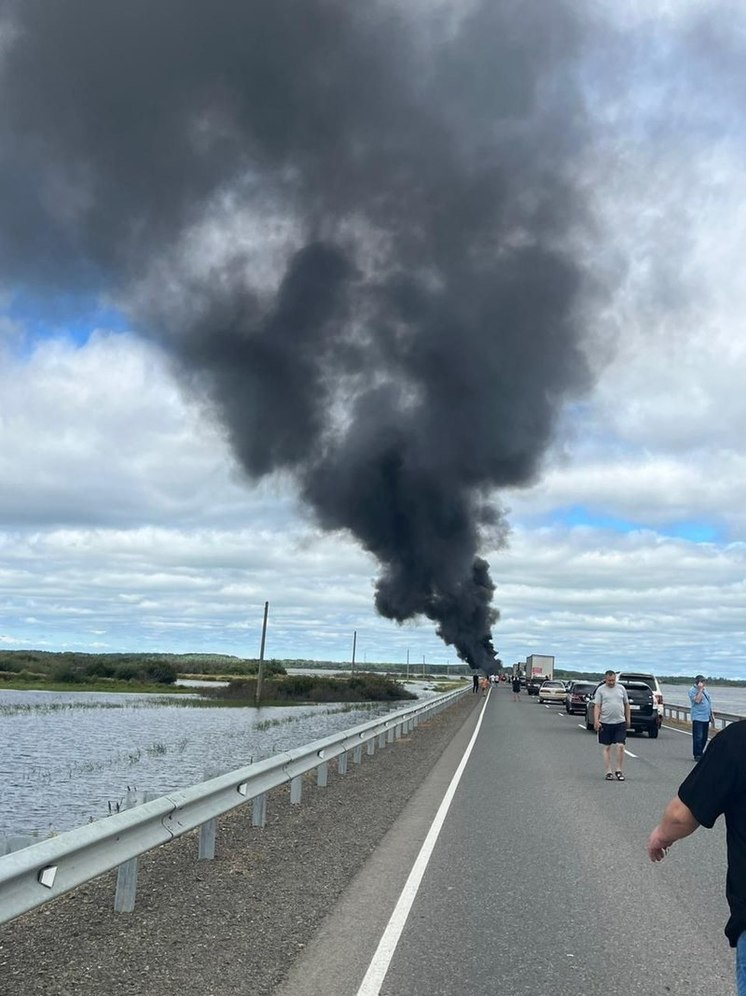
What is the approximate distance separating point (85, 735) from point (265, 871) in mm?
23776

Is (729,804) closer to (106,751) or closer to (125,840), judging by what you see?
(125,840)

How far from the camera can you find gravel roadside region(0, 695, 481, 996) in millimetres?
5188

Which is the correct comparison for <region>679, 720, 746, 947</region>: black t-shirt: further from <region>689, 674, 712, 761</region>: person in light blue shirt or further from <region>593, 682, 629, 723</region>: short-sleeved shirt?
<region>689, 674, 712, 761</region>: person in light blue shirt

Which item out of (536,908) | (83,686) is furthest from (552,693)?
(536,908)

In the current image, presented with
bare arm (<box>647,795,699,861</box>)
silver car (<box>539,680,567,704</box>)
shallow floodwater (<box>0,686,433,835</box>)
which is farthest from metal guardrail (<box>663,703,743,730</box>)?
bare arm (<box>647,795,699,861</box>)

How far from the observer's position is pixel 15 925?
634 centimetres

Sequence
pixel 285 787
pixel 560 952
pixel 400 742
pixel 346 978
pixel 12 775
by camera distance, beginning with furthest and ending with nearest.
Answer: pixel 400 742 < pixel 12 775 < pixel 285 787 < pixel 560 952 < pixel 346 978

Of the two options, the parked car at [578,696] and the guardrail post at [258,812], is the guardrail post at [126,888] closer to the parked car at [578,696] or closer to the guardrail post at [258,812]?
the guardrail post at [258,812]

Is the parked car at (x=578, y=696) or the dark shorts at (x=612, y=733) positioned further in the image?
the parked car at (x=578, y=696)

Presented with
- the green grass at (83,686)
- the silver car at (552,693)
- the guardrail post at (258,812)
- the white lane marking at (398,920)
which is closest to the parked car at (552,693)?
the silver car at (552,693)

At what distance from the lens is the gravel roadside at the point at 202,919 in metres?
5.19

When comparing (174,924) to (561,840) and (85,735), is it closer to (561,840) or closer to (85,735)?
(561,840)

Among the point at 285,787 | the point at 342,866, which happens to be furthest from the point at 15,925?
the point at 285,787

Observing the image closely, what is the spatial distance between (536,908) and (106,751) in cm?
1975
